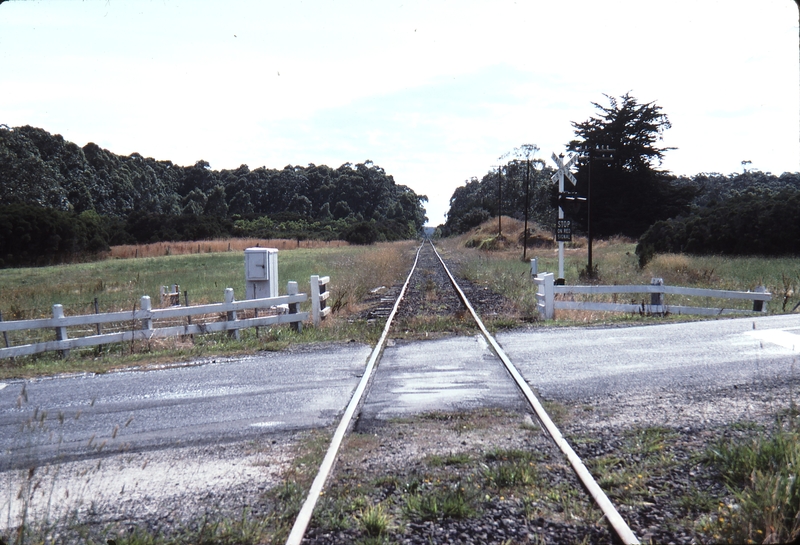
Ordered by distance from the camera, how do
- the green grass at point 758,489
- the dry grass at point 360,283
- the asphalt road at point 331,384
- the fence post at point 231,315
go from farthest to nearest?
the dry grass at point 360,283, the fence post at point 231,315, the asphalt road at point 331,384, the green grass at point 758,489

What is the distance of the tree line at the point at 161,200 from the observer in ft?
126

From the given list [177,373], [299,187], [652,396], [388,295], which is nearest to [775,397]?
[652,396]

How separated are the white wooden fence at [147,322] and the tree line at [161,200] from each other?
28.2 m

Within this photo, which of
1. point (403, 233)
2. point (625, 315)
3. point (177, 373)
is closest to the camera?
point (177, 373)

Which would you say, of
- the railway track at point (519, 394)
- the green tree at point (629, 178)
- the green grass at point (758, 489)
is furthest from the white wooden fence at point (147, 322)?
the green tree at point (629, 178)

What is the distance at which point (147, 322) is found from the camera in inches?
428

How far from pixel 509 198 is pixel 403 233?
16686 millimetres

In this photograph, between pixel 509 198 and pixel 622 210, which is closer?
pixel 622 210

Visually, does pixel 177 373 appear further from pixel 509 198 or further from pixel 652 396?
pixel 509 198

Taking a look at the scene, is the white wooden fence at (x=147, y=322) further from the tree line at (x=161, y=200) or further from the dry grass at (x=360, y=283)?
the tree line at (x=161, y=200)

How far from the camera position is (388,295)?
19.0 metres

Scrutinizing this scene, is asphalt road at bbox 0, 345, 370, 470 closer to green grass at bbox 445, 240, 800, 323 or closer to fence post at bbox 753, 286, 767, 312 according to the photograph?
green grass at bbox 445, 240, 800, 323

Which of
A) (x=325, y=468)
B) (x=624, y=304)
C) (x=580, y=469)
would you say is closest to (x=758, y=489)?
(x=580, y=469)

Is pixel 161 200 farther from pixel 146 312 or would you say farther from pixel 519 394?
pixel 519 394
